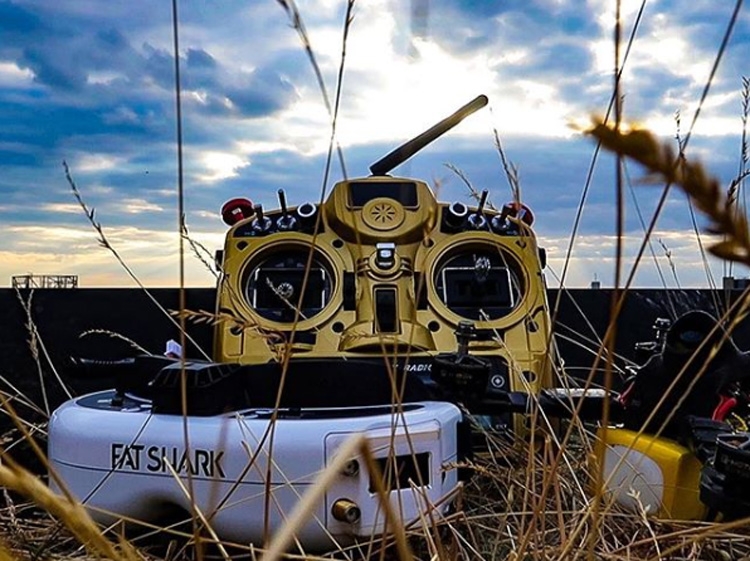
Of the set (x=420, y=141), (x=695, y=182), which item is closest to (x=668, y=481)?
(x=695, y=182)

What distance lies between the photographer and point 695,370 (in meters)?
1.18

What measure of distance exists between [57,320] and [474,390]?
195 centimetres

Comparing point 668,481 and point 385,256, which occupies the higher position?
point 385,256

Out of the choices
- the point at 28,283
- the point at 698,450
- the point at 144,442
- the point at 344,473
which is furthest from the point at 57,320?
the point at 698,450

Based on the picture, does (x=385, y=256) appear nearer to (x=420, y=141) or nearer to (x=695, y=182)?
(x=420, y=141)

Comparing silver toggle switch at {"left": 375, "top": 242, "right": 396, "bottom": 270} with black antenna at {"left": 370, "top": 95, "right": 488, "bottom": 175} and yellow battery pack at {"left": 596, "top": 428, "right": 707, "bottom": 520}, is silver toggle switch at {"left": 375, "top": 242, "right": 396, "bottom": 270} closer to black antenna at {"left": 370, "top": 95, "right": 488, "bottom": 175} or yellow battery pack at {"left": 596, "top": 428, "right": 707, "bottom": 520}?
black antenna at {"left": 370, "top": 95, "right": 488, "bottom": 175}

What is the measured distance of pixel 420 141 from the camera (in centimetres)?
228

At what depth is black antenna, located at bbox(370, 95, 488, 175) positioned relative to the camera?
2049mm

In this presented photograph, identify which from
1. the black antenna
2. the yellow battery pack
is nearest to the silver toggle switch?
the black antenna

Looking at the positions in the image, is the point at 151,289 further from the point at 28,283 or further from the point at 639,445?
the point at 639,445

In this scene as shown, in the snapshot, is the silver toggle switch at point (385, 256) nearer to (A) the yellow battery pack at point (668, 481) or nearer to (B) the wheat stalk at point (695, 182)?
(A) the yellow battery pack at point (668, 481)

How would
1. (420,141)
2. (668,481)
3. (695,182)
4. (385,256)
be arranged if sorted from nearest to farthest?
(695,182)
(668,481)
(385,256)
(420,141)

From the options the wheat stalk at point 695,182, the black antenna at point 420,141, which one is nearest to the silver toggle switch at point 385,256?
the black antenna at point 420,141

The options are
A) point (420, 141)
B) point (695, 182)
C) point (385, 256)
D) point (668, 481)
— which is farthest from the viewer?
point (420, 141)
